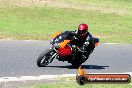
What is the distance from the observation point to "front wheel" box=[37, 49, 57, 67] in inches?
611

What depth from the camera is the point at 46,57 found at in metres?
15.6

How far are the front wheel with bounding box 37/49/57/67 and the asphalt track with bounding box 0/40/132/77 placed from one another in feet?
0.56

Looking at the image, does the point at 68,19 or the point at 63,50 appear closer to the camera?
the point at 63,50

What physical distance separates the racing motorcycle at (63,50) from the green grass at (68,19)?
7.83 m

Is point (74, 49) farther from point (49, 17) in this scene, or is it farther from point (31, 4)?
point (31, 4)

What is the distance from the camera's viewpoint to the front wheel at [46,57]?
15508mm

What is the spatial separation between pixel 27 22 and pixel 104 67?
1461 centimetres

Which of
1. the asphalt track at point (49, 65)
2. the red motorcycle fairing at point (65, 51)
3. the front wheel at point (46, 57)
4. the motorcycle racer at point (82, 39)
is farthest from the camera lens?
the front wheel at point (46, 57)

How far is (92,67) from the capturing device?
16281mm

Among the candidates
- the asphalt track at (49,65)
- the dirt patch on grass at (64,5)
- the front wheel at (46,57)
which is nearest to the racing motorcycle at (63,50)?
the front wheel at (46,57)

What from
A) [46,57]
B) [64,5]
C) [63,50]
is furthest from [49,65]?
[64,5]

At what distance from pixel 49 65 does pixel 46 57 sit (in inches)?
21.8

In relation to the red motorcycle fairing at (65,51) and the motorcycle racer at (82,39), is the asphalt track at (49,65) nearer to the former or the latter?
the red motorcycle fairing at (65,51)

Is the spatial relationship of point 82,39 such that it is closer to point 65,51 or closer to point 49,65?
point 65,51
